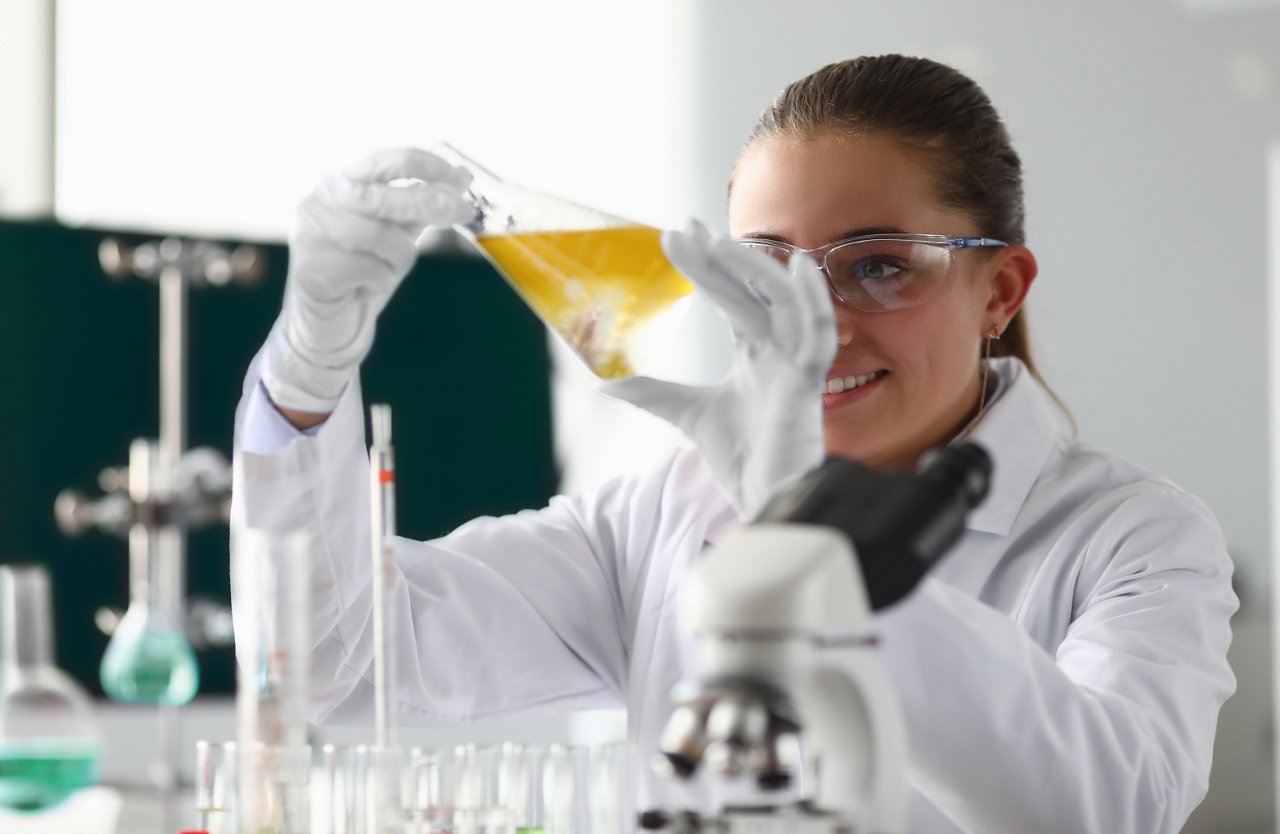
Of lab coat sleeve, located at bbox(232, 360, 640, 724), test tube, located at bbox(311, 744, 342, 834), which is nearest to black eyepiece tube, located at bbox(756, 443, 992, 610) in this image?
test tube, located at bbox(311, 744, 342, 834)

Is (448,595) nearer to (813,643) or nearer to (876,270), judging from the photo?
(876,270)

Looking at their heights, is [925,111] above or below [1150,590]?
above

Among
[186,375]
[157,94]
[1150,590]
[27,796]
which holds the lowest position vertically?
[27,796]

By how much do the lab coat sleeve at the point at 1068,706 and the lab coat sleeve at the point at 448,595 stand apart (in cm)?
64

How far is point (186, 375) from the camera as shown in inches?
97.9

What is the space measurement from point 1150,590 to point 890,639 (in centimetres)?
58

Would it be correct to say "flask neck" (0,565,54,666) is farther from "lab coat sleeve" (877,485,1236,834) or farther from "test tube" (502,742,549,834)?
"lab coat sleeve" (877,485,1236,834)

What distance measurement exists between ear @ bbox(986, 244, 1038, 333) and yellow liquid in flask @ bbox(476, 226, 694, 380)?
0.63m

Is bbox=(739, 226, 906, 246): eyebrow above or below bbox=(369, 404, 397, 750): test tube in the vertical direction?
above

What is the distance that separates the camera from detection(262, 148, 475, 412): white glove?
139 cm

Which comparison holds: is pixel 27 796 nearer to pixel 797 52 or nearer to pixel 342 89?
pixel 342 89

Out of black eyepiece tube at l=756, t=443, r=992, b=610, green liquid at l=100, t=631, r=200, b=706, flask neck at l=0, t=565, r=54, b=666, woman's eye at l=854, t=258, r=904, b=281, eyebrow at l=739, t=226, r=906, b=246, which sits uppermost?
eyebrow at l=739, t=226, r=906, b=246

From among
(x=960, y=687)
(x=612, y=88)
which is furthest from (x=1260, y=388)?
(x=960, y=687)

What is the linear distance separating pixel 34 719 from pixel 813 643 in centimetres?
68
